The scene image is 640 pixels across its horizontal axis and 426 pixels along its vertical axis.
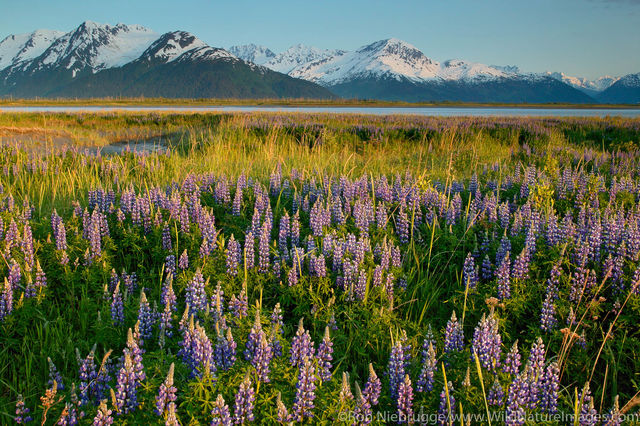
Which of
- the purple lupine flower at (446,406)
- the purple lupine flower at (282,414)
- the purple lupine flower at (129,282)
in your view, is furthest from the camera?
the purple lupine flower at (129,282)

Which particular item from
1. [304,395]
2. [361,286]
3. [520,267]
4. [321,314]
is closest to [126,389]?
[304,395]

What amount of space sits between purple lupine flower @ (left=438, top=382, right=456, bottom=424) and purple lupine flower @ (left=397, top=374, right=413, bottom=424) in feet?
0.54

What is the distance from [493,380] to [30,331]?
3582mm

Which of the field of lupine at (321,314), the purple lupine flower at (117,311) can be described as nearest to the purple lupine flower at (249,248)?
the field of lupine at (321,314)

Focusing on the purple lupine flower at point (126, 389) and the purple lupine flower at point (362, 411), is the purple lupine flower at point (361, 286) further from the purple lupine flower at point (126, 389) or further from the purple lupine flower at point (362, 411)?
the purple lupine flower at point (126, 389)

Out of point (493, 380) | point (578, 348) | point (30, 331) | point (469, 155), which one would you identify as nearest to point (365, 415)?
point (493, 380)

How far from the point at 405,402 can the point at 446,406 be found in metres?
0.23

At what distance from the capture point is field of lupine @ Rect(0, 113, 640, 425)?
7.86ft

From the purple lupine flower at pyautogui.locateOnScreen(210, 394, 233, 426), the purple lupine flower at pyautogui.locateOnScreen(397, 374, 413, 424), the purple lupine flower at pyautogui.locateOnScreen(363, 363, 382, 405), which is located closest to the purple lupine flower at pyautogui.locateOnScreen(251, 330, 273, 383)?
the purple lupine flower at pyautogui.locateOnScreen(210, 394, 233, 426)

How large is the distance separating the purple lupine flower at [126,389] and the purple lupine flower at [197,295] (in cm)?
88

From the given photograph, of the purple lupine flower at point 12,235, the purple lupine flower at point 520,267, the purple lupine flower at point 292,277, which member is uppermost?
the purple lupine flower at point 12,235

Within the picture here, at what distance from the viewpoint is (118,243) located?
4918 mm

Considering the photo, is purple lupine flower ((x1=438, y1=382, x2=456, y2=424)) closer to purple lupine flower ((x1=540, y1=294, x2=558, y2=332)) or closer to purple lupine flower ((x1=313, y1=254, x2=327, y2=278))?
purple lupine flower ((x1=540, y1=294, x2=558, y2=332))

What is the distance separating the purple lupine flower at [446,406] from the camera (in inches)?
91.7
